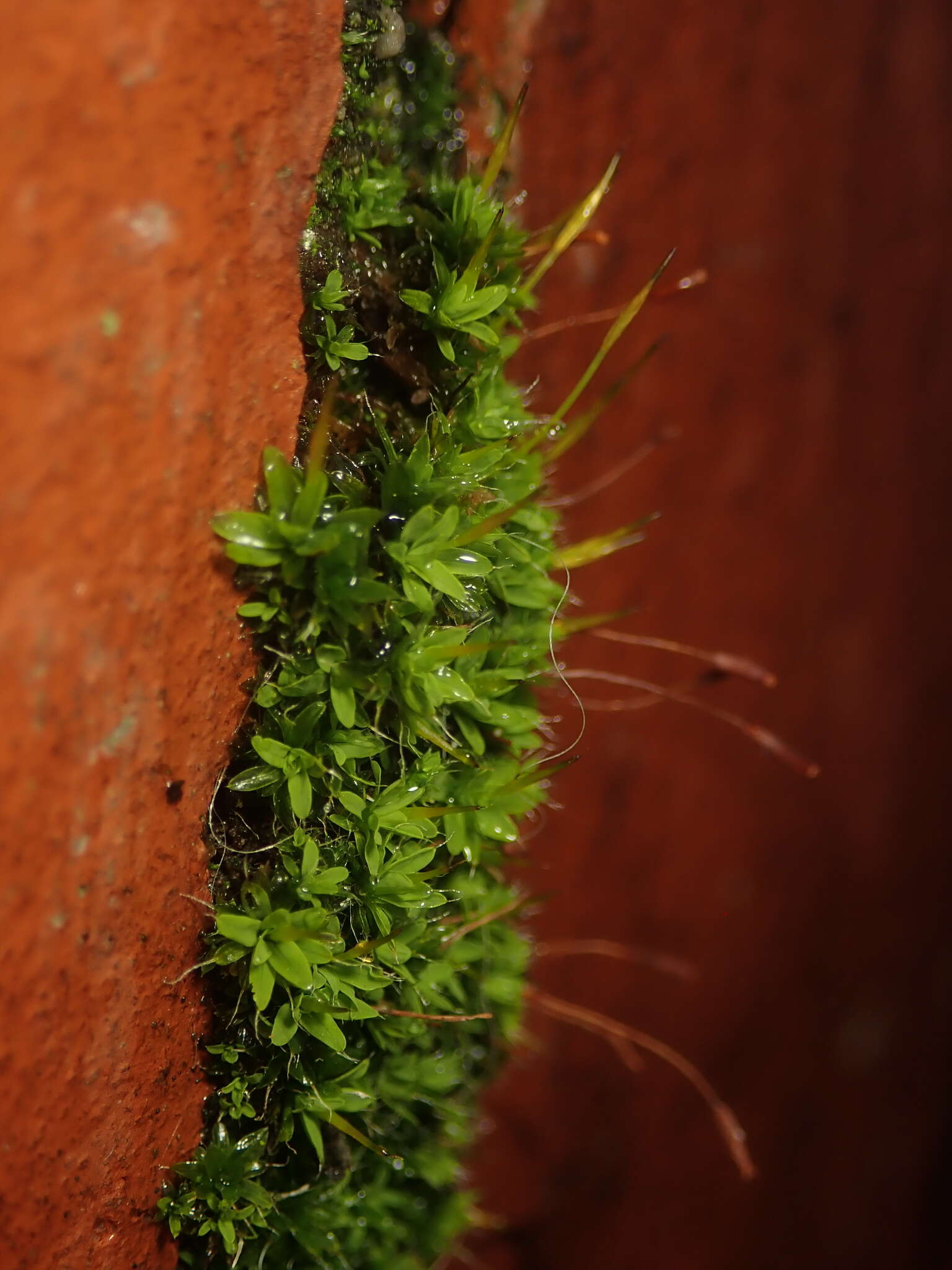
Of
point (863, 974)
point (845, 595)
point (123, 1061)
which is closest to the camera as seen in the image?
point (123, 1061)

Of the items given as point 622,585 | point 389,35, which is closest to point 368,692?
point 389,35

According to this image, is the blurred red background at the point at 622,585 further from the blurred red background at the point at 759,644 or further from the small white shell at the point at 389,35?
the small white shell at the point at 389,35

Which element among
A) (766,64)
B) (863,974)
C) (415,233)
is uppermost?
(766,64)

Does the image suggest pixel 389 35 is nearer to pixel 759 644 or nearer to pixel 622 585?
pixel 622 585

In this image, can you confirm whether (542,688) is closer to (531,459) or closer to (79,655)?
(531,459)

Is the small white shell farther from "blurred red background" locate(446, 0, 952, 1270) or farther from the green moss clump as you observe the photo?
"blurred red background" locate(446, 0, 952, 1270)

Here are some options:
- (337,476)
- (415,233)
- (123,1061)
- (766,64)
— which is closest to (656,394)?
(766,64)
